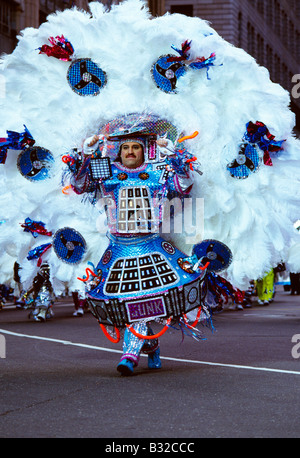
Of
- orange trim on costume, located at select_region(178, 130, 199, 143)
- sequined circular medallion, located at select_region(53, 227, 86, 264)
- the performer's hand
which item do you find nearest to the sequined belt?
sequined circular medallion, located at select_region(53, 227, 86, 264)

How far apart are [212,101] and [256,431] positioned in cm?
379

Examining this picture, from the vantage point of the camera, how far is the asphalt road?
575 cm

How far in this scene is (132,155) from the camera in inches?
331

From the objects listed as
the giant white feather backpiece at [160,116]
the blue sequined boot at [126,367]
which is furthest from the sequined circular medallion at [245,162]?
the blue sequined boot at [126,367]

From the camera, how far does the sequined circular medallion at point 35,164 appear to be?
9070 millimetres

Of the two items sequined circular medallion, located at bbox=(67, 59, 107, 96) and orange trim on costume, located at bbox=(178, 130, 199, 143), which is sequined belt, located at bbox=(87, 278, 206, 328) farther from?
sequined circular medallion, located at bbox=(67, 59, 107, 96)

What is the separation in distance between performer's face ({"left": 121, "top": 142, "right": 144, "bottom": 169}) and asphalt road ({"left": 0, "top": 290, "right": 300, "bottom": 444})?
178cm

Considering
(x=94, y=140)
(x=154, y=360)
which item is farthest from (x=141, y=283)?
(x=94, y=140)

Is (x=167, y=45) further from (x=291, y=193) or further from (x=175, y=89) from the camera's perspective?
(x=291, y=193)

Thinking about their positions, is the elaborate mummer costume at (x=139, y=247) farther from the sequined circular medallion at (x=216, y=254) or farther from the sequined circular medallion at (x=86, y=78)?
the sequined circular medallion at (x=86, y=78)

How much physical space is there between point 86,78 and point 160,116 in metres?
0.82

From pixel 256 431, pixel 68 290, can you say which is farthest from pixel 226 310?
pixel 256 431

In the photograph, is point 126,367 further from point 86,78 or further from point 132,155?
point 86,78

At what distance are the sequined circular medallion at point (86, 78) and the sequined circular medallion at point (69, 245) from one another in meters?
1.27
